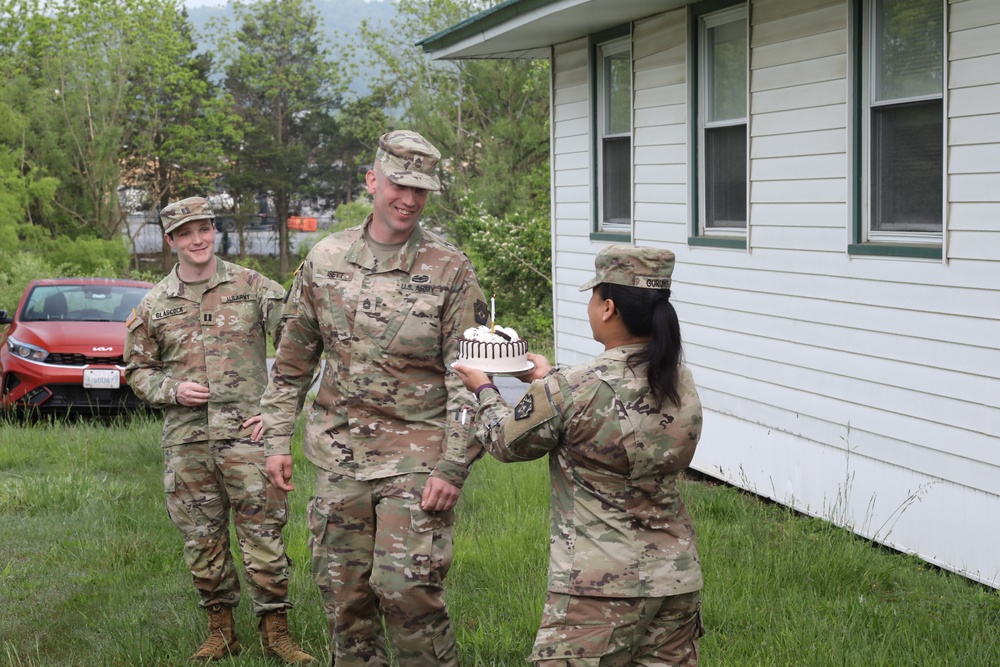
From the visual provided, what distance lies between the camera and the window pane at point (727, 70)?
884 cm

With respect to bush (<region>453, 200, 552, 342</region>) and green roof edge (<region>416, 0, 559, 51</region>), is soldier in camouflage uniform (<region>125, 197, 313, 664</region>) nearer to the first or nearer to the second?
green roof edge (<region>416, 0, 559, 51</region>)

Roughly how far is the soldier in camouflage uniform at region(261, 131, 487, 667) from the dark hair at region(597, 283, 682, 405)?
106cm

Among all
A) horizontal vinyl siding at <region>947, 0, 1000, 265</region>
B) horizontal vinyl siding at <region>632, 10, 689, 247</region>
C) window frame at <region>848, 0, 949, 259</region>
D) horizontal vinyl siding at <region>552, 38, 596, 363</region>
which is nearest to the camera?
horizontal vinyl siding at <region>947, 0, 1000, 265</region>

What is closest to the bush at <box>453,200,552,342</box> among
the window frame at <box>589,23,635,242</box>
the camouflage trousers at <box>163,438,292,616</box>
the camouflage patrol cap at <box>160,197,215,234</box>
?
the window frame at <box>589,23,635,242</box>

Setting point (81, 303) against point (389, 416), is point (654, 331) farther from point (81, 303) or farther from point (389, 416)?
point (81, 303)

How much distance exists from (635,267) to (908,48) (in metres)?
4.26

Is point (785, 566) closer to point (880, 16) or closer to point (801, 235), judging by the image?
point (801, 235)

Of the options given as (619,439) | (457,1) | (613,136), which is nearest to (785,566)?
(619,439)

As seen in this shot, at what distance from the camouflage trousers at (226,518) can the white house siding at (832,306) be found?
362cm

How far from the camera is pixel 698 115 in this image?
9.39 m

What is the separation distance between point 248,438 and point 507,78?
24.8m

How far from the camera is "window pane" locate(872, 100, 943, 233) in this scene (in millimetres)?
6777

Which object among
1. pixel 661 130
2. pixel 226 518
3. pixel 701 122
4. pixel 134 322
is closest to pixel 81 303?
pixel 661 130

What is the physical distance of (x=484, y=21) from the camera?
10.9 m
